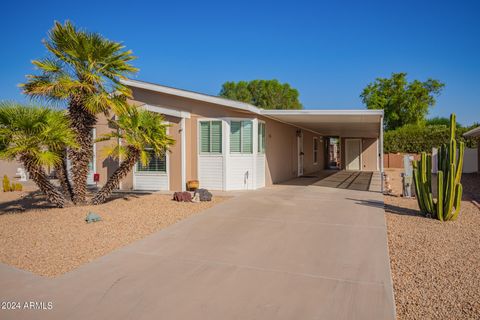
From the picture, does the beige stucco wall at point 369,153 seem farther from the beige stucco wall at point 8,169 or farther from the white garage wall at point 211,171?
the beige stucco wall at point 8,169

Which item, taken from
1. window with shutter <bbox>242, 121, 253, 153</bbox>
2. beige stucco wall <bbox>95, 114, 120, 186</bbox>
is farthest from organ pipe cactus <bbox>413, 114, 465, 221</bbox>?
beige stucco wall <bbox>95, 114, 120, 186</bbox>

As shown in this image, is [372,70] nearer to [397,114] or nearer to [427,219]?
[397,114]

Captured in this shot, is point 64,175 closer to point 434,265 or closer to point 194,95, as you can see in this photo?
point 194,95

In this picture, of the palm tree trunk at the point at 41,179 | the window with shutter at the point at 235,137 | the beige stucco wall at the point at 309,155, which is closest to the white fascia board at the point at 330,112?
the window with shutter at the point at 235,137

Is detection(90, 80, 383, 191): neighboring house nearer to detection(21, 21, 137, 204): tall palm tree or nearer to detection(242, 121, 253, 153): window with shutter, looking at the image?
detection(242, 121, 253, 153): window with shutter

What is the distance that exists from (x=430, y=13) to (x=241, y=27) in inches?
382

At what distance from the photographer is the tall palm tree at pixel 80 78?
23.9 feet

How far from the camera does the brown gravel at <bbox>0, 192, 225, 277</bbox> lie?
4.52 m

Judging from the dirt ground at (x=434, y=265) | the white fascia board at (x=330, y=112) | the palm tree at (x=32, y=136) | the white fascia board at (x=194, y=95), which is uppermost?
the white fascia board at (x=194, y=95)

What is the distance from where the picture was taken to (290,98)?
153 feet

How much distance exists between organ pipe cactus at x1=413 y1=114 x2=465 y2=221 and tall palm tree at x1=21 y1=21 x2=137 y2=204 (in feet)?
23.6

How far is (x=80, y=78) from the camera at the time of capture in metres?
7.64

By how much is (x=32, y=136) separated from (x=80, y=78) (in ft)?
5.77

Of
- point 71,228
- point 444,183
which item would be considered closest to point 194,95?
point 71,228
